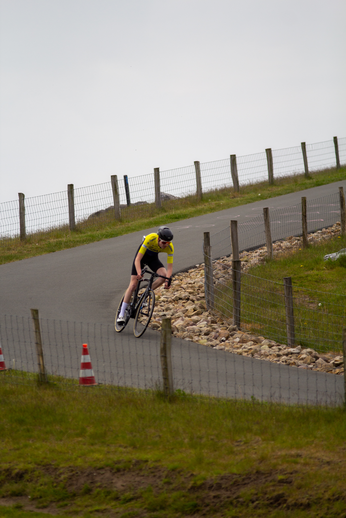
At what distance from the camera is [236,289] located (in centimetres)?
1158

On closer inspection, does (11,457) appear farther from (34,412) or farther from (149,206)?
(149,206)

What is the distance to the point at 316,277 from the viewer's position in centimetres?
1441

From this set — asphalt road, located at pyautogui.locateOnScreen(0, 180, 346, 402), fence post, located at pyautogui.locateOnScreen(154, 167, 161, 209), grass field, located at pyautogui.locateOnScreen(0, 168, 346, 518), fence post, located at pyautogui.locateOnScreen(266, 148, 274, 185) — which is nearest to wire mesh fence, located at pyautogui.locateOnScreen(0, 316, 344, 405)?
asphalt road, located at pyautogui.locateOnScreen(0, 180, 346, 402)

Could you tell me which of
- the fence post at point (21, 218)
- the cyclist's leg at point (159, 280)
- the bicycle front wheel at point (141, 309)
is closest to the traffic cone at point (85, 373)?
the bicycle front wheel at point (141, 309)

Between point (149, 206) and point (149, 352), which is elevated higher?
point (149, 206)

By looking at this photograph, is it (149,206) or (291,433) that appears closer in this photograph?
(291,433)

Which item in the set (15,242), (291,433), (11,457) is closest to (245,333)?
(291,433)

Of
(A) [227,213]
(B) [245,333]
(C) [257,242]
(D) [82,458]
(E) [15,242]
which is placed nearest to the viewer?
(D) [82,458]

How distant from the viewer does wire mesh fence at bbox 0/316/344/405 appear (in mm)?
7848

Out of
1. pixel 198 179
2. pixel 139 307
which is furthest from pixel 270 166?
pixel 139 307

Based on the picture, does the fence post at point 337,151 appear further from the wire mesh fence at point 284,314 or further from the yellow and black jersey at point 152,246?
the yellow and black jersey at point 152,246

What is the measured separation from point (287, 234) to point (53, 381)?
12.3 metres

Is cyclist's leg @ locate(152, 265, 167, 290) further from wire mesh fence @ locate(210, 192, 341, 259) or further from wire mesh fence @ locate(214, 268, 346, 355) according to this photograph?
wire mesh fence @ locate(210, 192, 341, 259)

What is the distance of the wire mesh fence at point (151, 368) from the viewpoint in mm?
7848
